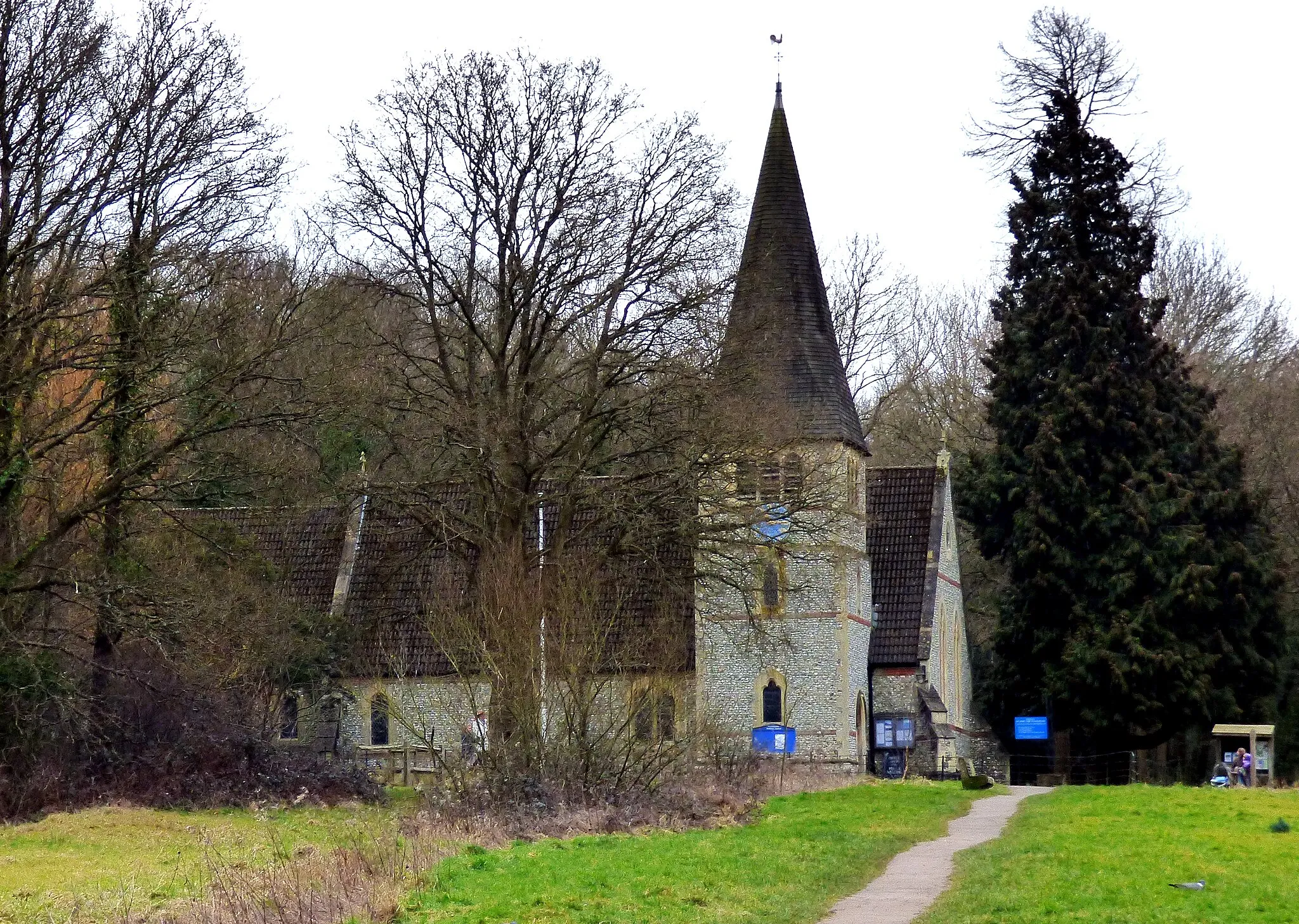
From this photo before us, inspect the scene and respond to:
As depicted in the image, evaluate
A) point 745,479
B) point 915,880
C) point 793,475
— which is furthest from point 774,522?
point 915,880

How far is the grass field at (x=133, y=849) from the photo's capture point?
56.7 feet

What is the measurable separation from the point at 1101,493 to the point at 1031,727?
574 cm

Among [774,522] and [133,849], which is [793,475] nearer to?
[774,522]

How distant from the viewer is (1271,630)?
136 ft

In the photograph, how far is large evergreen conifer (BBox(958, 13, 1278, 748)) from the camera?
40.4m

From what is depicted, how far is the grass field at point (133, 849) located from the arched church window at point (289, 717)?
240 inches

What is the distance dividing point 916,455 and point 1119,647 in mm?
16972

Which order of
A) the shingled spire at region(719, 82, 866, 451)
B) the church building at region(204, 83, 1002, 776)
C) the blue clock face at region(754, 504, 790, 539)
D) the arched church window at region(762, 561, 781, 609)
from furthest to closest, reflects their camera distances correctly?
1. the arched church window at region(762, 561, 781, 609)
2. the shingled spire at region(719, 82, 866, 451)
3. the church building at region(204, 83, 1002, 776)
4. the blue clock face at region(754, 504, 790, 539)

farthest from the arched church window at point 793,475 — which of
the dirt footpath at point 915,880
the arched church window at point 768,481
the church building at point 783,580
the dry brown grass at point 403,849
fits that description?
the dirt footpath at point 915,880

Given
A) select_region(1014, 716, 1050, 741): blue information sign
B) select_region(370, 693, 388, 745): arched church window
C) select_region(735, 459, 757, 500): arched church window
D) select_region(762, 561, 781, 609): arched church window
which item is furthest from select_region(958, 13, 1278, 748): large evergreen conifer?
select_region(370, 693, 388, 745): arched church window

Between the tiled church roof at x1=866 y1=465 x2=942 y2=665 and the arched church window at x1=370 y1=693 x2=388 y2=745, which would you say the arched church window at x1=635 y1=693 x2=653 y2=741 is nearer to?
the tiled church roof at x1=866 y1=465 x2=942 y2=665

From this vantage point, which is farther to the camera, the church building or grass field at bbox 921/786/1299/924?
the church building

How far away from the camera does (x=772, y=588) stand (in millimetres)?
40938

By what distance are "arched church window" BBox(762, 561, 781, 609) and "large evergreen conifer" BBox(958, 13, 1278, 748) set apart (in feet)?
19.4
